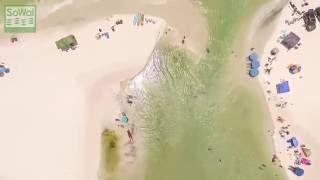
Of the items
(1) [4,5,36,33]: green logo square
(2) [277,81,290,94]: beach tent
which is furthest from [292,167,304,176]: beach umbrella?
(1) [4,5,36,33]: green logo square

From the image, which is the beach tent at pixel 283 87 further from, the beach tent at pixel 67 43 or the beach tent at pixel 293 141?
the beach tent at pixel 67 43

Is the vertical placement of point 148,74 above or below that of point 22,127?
above

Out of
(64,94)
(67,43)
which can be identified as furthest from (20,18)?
(64,94)

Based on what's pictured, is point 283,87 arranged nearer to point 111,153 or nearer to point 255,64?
point 255,64

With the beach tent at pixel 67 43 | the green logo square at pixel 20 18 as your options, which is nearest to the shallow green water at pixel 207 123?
the beach tent at pixel 67 43

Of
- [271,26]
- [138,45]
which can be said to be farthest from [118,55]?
[271,26]

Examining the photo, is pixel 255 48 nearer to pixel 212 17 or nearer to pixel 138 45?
pixel 212 17

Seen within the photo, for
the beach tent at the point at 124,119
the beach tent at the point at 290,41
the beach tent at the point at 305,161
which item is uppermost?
the beach tent at the point at 290,41

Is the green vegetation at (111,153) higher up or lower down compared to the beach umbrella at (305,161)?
higher up
